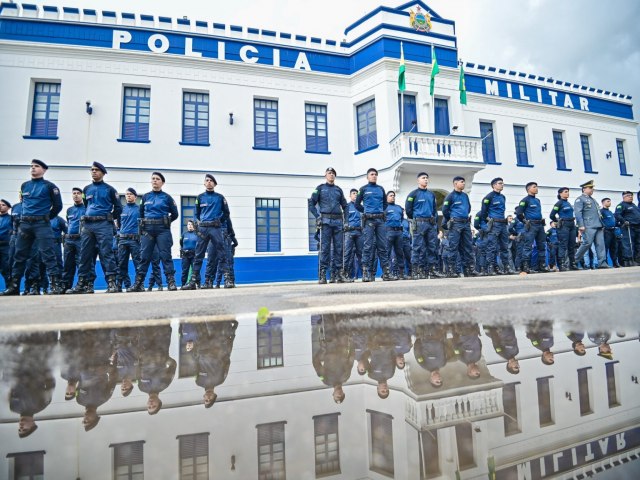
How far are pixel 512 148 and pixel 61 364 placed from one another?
59.0 feet

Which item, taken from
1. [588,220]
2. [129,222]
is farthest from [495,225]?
[129,222]

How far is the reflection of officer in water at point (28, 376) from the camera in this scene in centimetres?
76

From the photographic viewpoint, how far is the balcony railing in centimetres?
1204

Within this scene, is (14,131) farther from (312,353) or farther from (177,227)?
(312,353)

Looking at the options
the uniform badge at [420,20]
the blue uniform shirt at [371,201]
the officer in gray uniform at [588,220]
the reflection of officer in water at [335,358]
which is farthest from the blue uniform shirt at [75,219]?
the uniform badge at [420,20]

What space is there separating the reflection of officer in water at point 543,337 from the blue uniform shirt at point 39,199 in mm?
6522

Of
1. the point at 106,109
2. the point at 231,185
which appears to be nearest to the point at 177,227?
the point at 231,185

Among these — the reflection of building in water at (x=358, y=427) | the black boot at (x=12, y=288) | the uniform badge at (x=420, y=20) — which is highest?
the uniform badge at (x=420, y=20)

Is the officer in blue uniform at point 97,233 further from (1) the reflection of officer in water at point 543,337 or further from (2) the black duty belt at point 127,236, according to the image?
(1) the reflection of officer in water at point 543,337

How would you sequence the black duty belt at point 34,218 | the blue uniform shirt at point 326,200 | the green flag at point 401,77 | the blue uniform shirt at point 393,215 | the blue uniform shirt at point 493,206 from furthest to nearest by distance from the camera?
the green flag at point 401,77, the blue uniform shirt at point 393,215, the blue uniform shirt at point 493,206, the blue uniform shirt at point 326,200, the black duty belt at point 34,218

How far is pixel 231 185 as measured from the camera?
497 inches

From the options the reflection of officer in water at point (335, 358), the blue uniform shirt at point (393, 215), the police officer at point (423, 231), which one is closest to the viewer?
the reflection of officer in water at point (335, 358)

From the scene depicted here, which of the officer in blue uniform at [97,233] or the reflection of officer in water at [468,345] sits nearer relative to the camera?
the reflection of officer in water at [468,345]

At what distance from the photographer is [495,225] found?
314 inches
